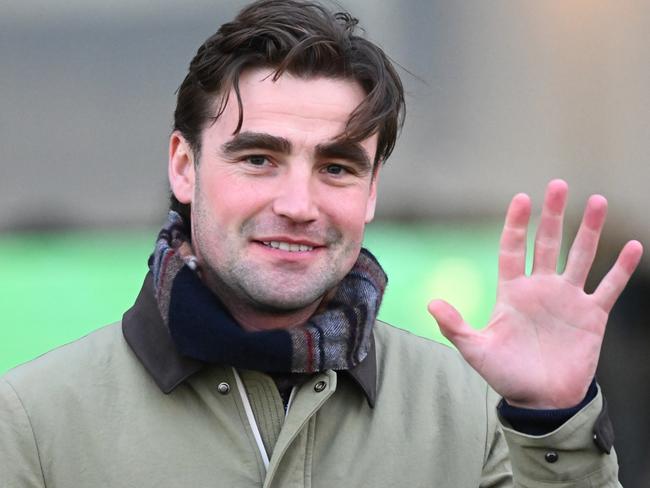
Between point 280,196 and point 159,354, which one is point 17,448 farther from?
point 280,196

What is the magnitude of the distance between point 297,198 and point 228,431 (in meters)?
0.47

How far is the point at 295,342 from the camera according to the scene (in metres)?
2.69

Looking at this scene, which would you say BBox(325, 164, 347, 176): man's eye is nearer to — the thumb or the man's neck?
the man's neck

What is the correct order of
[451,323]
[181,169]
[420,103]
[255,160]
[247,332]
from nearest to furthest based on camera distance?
[451,323] → [247,332] → [255,160] → [181,169] → [420,103]

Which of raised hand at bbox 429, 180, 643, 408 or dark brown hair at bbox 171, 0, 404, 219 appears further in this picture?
dark brown hair at bbox 171, 0, 404, 219

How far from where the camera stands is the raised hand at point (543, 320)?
98.3 inches

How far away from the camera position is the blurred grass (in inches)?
154

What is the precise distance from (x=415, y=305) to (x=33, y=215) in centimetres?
113

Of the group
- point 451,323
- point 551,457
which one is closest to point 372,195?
point 451,323

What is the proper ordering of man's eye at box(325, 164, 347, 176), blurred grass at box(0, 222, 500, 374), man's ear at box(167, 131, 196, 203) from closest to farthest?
1. man's eye at box(325, 164, 347, 176)
2. man's ear at box(167, 131, 196, 203)
3. blurred grass at box(0, 222, 500, 374)

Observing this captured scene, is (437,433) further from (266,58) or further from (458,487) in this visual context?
(266,58)

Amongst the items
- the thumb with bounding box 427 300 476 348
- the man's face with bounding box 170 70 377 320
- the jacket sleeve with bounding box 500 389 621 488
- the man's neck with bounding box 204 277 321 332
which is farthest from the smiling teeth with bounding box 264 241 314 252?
the jacket sleeve with bounding box 500 389 621 488

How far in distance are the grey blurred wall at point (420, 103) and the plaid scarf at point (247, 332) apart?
1.18 meters

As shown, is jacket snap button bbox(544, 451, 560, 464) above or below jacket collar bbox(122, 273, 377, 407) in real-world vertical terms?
below
